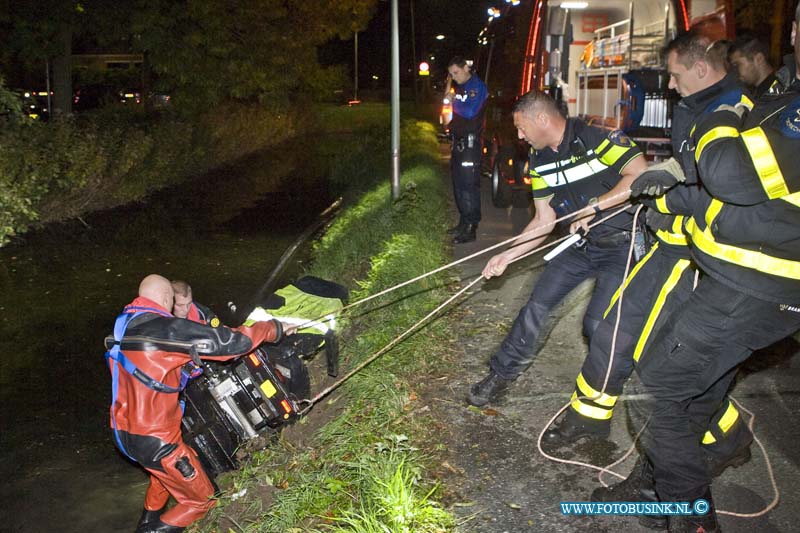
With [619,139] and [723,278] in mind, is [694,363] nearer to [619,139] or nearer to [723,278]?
[723,278]

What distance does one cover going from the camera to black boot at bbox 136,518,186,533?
13.8ft

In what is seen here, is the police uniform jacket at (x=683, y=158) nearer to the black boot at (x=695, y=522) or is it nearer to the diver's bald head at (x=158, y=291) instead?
the black boot at (x=695, y=522)

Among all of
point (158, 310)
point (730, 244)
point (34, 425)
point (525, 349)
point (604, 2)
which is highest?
point (604, 2)

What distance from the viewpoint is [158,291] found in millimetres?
4148

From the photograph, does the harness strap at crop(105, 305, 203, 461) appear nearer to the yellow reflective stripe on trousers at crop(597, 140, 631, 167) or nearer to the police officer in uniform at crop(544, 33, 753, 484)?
the police officer in uniform at crop(544, 33, 753, 484)

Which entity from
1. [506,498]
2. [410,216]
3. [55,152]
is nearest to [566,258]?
[506,498]

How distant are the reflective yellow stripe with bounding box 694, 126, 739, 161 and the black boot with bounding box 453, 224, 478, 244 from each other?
6301mm

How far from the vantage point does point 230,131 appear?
23.0m

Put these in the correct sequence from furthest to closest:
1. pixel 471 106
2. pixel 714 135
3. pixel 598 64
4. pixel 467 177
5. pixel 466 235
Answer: pixel 598 64, pixel 466 235, pixel 467 177, pixel 471 106, pixel 714 135

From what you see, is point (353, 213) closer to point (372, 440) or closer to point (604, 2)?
point (604, 2)

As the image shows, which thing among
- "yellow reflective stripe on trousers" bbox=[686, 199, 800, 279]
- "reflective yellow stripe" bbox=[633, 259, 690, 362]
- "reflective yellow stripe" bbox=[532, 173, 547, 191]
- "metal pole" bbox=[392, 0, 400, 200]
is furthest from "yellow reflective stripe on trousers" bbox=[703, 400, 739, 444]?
"metal pole" bbox=[392, 0, 400, 200]

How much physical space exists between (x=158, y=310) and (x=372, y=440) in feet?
4.42

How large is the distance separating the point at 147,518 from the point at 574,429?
95.2 inches

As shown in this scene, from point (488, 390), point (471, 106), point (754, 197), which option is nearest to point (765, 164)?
point (754, 197)
